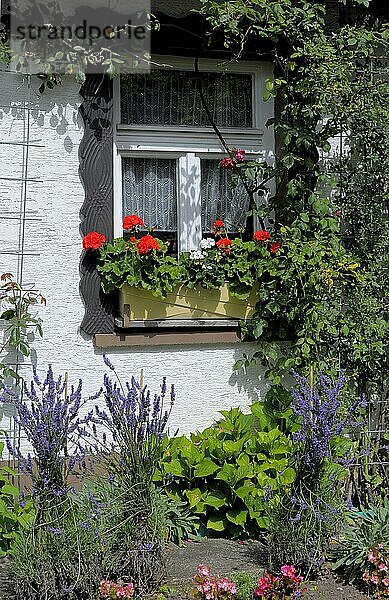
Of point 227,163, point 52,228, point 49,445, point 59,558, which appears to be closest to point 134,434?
point 49,445

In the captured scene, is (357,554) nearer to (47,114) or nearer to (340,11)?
(47,114)

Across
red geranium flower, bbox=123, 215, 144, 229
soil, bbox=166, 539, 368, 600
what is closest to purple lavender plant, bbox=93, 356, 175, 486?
soil, bbox=166, 539, 368, 600

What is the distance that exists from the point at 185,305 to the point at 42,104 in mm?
1566

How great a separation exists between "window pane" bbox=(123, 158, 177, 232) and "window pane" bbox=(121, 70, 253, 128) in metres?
0.28

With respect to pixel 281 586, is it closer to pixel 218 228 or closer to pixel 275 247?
pixel 275 247

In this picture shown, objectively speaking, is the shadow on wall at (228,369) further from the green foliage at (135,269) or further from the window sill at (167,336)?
the green foliage at (135,269)

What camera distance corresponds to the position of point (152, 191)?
219 inches

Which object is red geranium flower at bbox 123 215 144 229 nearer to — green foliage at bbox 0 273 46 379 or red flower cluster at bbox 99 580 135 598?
green foliage at bbox 0 273 46 379

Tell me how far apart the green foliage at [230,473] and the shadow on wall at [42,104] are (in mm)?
2052

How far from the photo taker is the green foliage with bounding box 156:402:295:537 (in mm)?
4750

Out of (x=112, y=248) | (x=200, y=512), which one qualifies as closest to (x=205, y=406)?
(x=200, y=512)

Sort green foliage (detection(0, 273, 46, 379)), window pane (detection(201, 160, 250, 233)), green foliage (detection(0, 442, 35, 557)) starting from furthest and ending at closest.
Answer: window pane (detection(201, 160, 250, 233))
green foliage (detection(0, 273, 46, 379))
green foliage (detection(0, 442, 35, 557))

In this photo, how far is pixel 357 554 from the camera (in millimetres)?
4223

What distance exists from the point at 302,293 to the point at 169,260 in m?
0.89
